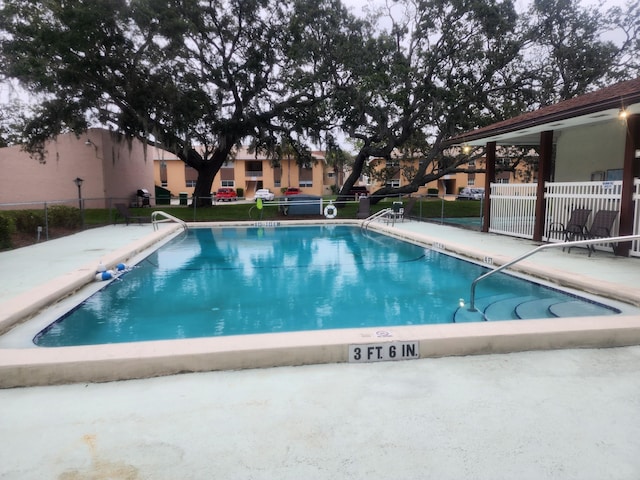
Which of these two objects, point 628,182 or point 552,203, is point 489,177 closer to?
point 552,203

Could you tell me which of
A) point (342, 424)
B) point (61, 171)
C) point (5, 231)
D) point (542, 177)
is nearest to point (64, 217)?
point (5, 231)

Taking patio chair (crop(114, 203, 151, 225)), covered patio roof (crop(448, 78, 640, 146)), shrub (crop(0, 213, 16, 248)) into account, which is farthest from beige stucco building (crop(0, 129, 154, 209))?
covered patio roof (crop(448, 78, 640, 146))

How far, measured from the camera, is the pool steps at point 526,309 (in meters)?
5.18

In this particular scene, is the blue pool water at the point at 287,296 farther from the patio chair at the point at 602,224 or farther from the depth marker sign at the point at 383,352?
the patio chair at the point at 602,224

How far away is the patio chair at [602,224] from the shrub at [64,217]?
47.9ft

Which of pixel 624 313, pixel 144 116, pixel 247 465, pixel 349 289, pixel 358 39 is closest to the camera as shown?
pixel 247 465

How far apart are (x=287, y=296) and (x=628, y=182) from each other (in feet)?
22.3

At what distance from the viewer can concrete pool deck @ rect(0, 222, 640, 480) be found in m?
2.19

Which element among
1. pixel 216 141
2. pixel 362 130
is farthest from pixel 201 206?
pixel 362 130

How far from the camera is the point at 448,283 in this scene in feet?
24.6

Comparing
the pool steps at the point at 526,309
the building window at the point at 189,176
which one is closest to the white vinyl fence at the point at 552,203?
the pool steps at the point at 526,309

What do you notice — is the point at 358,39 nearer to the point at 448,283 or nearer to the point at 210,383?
the point at 448,283

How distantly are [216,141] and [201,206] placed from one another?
3.92 m

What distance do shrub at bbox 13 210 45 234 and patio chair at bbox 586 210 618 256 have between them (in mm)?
14002
